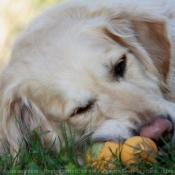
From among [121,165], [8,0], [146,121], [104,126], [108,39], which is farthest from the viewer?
[8,0]

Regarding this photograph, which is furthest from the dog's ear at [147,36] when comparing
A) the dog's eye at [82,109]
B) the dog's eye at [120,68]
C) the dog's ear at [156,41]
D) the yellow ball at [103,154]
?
the yellow ball at [103,154]

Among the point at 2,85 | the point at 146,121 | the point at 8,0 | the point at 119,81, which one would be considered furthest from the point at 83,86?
the point at 8,0

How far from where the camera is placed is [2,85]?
4367mm

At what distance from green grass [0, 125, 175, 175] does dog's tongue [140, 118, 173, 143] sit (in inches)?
3.4

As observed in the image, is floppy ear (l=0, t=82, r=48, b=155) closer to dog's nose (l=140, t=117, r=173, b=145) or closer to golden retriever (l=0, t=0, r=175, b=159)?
golden retriever (l=0, t=0, r=175, b=159)

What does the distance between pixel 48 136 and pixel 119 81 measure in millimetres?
836

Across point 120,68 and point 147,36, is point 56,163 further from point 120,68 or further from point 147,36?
point 147,36

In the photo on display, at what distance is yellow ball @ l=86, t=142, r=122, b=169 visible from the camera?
10.8ft

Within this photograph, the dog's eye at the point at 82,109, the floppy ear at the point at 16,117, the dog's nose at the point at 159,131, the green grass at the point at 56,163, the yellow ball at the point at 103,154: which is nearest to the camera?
the green grass at the point at 56,163

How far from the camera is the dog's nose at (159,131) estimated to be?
340 centimetres

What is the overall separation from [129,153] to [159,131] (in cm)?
29

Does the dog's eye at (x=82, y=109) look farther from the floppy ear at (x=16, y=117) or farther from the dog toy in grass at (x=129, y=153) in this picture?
the dog toy in grass at (x=129, y=153)

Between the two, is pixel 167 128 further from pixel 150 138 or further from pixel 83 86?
pixel 83 86

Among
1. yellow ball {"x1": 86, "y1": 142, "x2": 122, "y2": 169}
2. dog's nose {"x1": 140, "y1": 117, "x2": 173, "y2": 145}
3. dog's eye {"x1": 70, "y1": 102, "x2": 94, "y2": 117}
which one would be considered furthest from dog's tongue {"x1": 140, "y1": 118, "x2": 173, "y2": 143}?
dog's eye {"x1": 70, "y1": 102, "x2": 94, "y2": 117}
